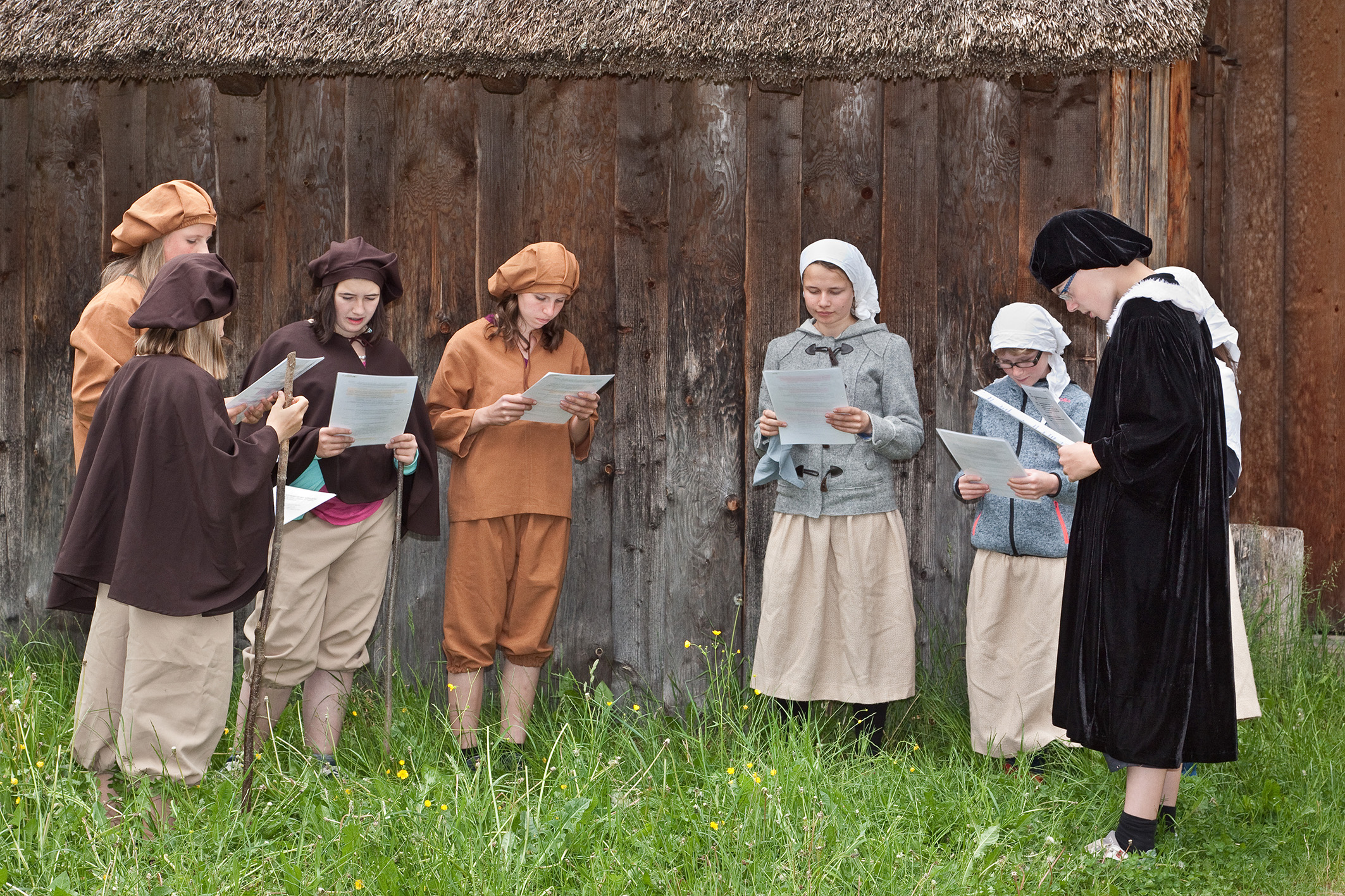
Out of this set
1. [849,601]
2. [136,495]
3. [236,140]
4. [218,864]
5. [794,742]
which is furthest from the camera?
[236,140]

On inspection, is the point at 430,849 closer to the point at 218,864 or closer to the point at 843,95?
the point at 218,864

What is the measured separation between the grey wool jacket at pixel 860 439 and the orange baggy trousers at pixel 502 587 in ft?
2.83

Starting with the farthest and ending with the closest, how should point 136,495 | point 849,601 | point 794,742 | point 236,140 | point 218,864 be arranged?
1. point 236,140
2. point 849,601
3. point 794,742
4. point 136,495
5. point 218,864

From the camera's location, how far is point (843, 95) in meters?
4.29

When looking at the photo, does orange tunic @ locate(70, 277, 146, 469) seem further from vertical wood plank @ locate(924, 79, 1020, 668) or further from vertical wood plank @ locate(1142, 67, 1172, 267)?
vertical wood plank @ locate(1142, 67, 1172, 267)

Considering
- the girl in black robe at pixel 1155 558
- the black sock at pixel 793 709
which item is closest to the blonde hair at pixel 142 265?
the black sock at pixel 793 709

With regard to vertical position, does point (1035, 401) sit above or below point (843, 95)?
below

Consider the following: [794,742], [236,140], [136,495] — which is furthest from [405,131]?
[794,742]

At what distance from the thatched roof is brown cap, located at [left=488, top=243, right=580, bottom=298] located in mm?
863

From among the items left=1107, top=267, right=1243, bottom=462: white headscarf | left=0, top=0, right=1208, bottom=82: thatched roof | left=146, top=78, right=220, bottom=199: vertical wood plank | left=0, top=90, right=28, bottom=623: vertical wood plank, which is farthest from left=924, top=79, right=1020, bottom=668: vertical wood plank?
left=0, top=90, right=28, bottom=623: vertical wood plank

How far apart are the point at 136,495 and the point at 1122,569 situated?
2669mm

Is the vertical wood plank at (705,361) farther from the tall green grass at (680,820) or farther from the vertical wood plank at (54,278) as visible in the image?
the vertical wood plank at (54,278)

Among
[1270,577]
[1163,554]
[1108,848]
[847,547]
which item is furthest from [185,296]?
[1270,577]

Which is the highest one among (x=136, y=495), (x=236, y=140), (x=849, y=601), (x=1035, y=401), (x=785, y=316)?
(x=236, y=140)
